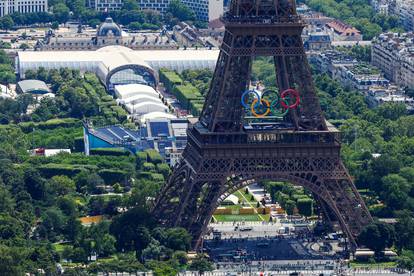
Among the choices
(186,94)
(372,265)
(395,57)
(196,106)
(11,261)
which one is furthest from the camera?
(395,57)

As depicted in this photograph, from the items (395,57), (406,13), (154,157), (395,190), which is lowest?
(406,13)

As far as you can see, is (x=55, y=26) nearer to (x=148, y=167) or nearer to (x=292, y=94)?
(x=148, y=167)

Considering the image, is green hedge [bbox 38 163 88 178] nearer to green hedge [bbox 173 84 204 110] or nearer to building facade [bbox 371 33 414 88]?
green hedge [bbox 173 84 204 110]

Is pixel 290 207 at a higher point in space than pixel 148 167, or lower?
higher

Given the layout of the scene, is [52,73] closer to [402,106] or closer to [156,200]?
[402,106]

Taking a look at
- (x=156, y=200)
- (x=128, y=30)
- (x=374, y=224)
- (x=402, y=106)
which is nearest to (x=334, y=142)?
(x=374, y=224)

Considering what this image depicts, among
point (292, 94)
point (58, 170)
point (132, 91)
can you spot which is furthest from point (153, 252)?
point (132, 91)
